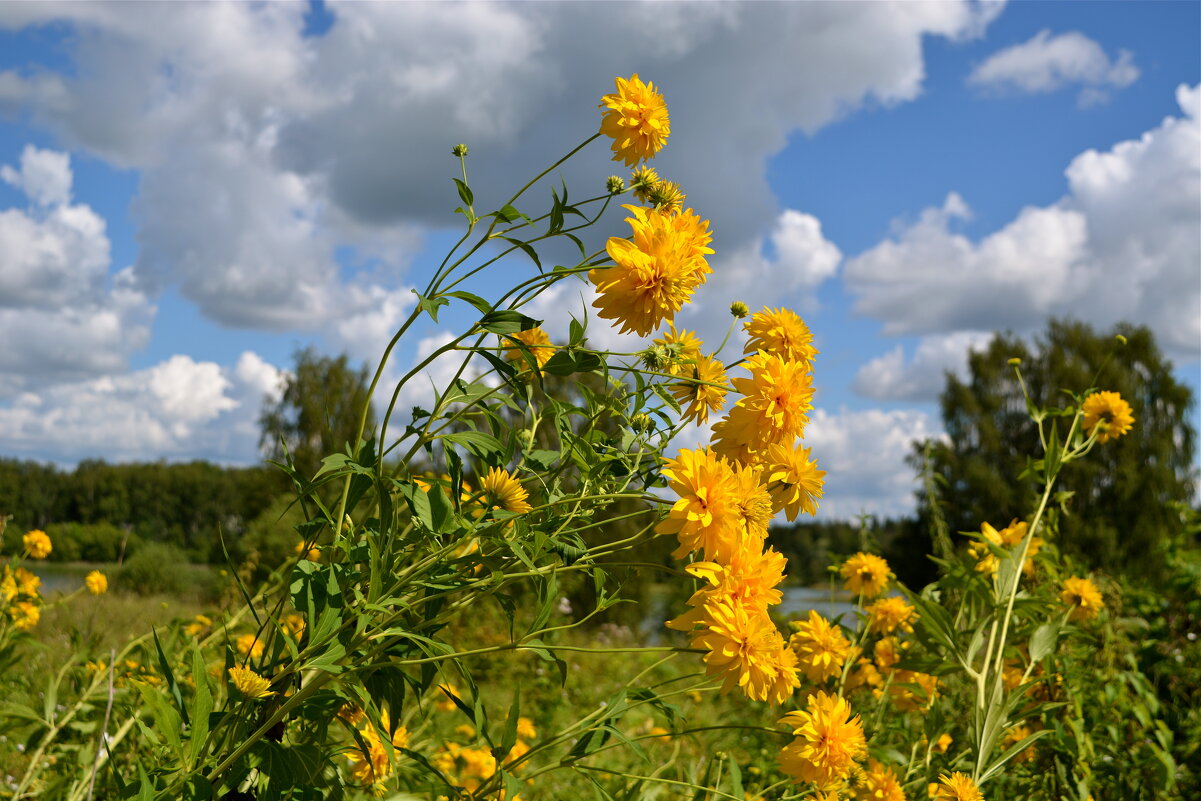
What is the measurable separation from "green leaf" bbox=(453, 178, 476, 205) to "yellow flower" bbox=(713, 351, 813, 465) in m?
0.48

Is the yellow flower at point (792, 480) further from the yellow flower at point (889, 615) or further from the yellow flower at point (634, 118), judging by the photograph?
the yellow flower at point (889, 615)

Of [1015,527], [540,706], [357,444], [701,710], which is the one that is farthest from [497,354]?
[701,710]

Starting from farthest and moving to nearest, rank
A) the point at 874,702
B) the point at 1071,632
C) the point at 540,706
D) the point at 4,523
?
the point at 540,706 < the point at 4,523 < the point at 874,702 < the point at 1071,632

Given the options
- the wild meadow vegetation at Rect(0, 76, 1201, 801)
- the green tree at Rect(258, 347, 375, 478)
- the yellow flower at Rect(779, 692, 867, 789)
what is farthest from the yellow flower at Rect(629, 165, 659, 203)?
the green tree at Rect(258, 347, 375, 478)

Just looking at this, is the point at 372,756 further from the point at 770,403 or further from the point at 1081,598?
the point at 1081,598

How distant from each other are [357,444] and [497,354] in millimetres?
230

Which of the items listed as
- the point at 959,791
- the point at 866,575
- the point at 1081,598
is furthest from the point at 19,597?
the point at 1081,598

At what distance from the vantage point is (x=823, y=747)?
142 cm

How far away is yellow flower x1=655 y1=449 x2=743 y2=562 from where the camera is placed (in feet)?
3.64

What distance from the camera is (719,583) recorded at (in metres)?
1.14

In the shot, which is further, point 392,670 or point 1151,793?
point 1151,793

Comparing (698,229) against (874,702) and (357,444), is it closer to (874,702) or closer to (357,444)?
→ (357,444)

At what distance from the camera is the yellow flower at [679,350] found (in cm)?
133

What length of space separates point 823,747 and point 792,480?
18.5 inches
